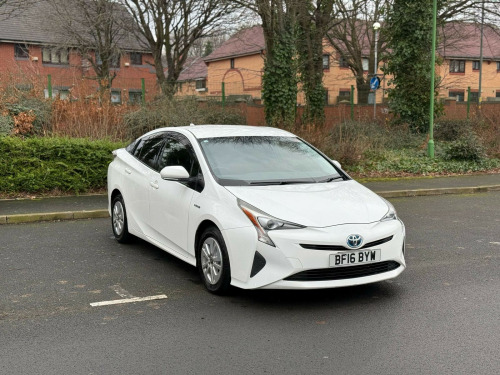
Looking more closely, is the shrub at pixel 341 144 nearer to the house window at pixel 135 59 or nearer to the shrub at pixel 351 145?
the shrub at pixel 351 145

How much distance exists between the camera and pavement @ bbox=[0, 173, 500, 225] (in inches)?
389

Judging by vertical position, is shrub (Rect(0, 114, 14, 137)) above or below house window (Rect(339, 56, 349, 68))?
below

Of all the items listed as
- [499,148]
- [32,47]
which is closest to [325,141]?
[499,148]

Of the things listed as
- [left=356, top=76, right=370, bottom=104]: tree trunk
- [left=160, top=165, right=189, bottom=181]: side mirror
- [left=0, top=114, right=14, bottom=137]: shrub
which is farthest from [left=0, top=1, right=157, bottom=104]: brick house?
[left=356, top=76, right=370, bottom=104]: tree trunk

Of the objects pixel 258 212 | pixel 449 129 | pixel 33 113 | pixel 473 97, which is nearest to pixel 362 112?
pixel 449 129

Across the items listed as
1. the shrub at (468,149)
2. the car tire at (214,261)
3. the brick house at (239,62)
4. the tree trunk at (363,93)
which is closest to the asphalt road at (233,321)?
the car tire at (214,261)

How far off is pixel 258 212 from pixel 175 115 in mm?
11583

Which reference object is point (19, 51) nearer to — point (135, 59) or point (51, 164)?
point (135, 59)

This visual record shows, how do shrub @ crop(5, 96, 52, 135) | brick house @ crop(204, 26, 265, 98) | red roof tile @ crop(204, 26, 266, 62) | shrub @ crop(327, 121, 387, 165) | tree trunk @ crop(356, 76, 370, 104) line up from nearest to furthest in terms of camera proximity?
shrub @ crop(5, 96, 52, 135) → shrub @ crop(327, 121, 387, 165) → tree trunk @ crop(356, 76, 370, 104) → brick house @ crop(204, 26, 265, 98) → red roof tile @ crop(204, 26, 266, 62)

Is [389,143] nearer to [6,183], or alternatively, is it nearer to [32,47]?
[6,183]

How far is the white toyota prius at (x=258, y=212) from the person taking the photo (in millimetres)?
5051

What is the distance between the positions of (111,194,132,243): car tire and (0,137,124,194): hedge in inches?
162

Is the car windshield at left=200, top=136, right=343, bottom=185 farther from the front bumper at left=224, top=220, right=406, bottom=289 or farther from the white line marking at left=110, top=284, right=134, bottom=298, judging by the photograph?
the white line marking at left=110, top=284, right=134, bottom=298

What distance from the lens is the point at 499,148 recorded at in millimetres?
18531
